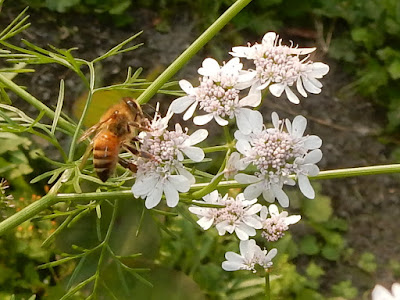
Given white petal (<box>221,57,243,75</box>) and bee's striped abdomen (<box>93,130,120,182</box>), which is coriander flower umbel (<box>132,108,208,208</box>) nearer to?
bee's striped abdomen (<box>93,130,120,182</box>)

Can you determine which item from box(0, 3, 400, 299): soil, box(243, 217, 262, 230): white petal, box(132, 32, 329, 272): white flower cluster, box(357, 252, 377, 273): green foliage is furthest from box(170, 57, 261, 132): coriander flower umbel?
box(357, 252, 377, 273): green foliage

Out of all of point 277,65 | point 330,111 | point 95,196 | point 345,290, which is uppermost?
point 277,65

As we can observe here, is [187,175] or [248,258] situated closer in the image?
[187,175]

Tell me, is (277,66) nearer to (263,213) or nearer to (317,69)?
(317,69)

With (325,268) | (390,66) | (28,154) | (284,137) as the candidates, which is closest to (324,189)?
(325,268)

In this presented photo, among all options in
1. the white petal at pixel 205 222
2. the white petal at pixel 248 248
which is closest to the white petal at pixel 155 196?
the white petal at pixel 205 222

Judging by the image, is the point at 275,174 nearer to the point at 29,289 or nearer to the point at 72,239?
the point at 72,239

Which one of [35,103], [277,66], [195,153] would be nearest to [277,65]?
[277,66]
